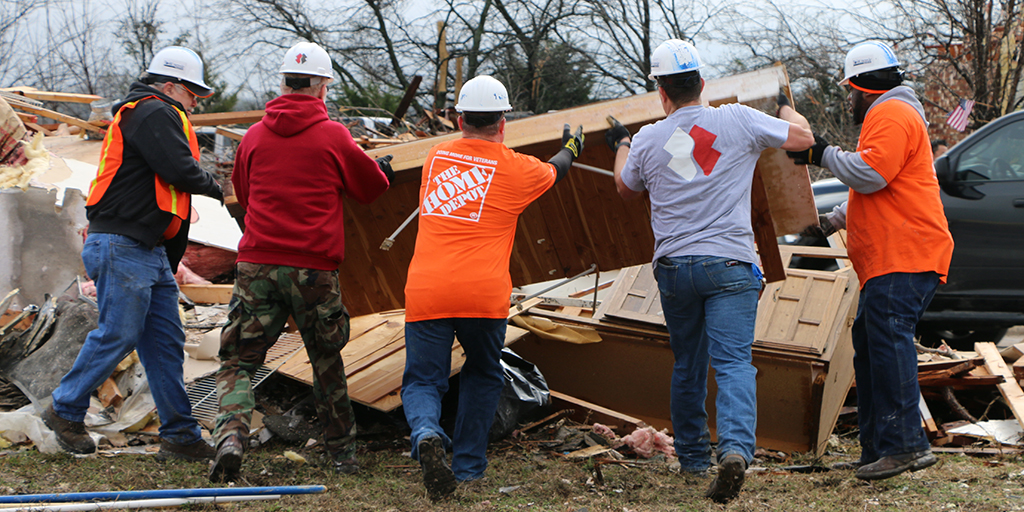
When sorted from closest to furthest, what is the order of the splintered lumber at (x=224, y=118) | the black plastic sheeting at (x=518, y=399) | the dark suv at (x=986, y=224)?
the black plastic sheeting at (x=518, y=399) → the dark suv at (x=986, y=224) → the splintered lumber at (x=224, y=118)

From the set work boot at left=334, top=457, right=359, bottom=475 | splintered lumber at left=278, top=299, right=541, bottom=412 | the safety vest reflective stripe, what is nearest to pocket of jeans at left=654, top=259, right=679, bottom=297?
splintered lumber at left=278, top=299, right=541, bottom=412

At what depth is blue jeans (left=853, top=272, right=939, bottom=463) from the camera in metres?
3.30

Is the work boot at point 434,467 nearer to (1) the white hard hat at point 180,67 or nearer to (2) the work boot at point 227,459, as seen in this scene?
(2) the work boot at point 227,459

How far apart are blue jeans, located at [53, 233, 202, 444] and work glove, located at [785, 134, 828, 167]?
3.13 meters

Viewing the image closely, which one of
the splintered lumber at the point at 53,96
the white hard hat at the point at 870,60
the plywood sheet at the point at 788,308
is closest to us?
the white hard hat at the point at 870,60

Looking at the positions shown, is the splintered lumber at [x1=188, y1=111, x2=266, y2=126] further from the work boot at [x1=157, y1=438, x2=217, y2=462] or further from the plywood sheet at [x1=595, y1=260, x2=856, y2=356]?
the work boot at [x1=157, y1=438, x2=217, y2=462]

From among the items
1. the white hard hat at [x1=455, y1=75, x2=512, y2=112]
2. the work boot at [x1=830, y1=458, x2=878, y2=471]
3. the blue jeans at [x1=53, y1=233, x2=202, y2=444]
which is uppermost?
the white hard hat at [x1=455, y1=75, x2=512, y2=112]

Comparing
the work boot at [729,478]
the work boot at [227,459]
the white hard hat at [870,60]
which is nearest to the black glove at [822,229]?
the white hard hat at [870,60]

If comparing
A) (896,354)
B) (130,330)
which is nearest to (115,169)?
(130,330)

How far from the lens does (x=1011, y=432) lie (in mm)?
4621

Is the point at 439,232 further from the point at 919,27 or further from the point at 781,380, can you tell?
the point at 919,27

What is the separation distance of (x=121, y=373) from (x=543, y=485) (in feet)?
9.15

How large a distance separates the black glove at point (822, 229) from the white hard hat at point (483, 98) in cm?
185

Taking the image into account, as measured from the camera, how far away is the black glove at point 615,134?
147 inches
